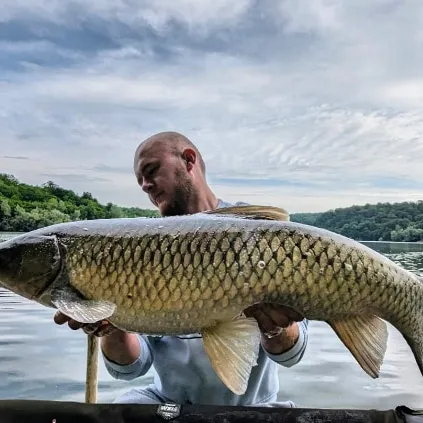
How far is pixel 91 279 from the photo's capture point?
1851mm

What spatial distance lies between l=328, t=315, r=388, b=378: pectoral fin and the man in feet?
2.06

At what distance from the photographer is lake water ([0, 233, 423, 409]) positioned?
17.3 ft

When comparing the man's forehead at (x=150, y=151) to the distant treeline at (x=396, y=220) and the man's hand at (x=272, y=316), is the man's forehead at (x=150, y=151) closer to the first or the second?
the man's hand at (x=272, y=316)

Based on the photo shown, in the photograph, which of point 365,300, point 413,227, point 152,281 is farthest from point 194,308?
point 413,227

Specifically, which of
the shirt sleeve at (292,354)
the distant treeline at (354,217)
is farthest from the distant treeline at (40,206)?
the shirt sleeve at (292,354)

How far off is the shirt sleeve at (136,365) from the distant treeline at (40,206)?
2348 millimetres

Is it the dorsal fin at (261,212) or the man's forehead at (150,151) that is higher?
the man's forehead at (150,151)

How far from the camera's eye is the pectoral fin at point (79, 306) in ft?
5.74

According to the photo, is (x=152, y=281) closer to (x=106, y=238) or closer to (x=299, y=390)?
(x=106, y=238)

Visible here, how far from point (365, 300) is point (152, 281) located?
0.61 metres

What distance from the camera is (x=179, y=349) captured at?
2.81 meters

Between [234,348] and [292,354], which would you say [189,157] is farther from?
[234,348]

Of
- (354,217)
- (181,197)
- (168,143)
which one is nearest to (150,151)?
(168,143)

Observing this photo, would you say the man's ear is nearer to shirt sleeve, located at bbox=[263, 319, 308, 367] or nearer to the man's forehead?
the man's forehead
